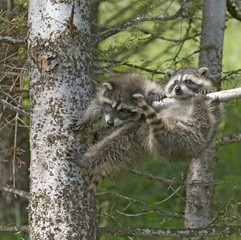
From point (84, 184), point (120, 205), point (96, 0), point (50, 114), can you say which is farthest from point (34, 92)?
point (120, 205)

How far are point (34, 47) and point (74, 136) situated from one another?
70 cm

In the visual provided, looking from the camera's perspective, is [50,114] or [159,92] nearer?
[50,114]

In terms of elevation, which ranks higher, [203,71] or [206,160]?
[203,71]

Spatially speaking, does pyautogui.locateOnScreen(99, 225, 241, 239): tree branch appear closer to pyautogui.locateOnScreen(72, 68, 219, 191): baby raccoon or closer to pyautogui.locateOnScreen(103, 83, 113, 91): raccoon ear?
pyautogui.locateOnScreen(72, 68, 219, 191): baby raccoon

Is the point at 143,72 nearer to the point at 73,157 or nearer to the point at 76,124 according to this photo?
the point at 76,124

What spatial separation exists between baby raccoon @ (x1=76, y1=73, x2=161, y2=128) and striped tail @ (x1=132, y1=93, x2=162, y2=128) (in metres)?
0.36

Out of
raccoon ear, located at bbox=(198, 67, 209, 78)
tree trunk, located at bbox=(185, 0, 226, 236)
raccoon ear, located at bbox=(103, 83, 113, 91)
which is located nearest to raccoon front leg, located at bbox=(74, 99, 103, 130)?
raccoon ear, located at bbox=(103, 83, 113, 91)

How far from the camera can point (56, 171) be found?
10.1 ft

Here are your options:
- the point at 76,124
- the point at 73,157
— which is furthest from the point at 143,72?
the point at 73,157

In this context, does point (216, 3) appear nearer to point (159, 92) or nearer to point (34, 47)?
point (159, 92)

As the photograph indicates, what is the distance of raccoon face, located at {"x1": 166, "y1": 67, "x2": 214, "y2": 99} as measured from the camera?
3789mm

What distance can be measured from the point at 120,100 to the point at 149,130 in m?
0.40

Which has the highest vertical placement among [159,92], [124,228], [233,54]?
[233,54]

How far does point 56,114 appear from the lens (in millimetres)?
3133
